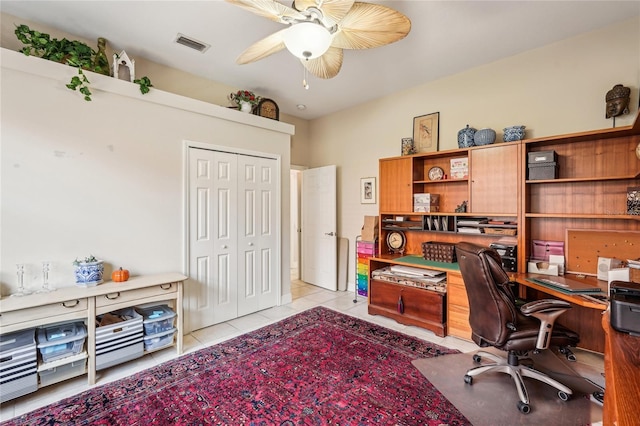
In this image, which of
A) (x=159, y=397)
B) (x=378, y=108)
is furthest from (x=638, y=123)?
(x=159, y=397)

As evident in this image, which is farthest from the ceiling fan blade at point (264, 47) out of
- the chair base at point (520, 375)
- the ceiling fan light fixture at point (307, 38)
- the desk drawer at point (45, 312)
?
the chair base at point (520, 375)

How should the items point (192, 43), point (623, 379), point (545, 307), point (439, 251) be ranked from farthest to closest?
point (439, 251), point (192, 43), point (545, 307), point (623, 379)

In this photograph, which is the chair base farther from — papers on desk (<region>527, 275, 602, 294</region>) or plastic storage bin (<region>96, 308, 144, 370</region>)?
plastic storage bin (<region>96, 308, 144, 370</region>)

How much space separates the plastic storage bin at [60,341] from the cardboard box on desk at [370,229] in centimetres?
321

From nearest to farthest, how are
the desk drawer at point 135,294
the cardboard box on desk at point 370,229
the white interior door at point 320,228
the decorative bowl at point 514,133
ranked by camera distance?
the desk drawer at point 135,294
the decorative bowl at point 514,133
the cardboard box on desk at point 370,229
the white interior door at point 320,228

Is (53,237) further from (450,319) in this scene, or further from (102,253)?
(450,319)

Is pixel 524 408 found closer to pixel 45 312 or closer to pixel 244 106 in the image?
pixel 45 312

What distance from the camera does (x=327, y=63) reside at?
2299 millimetres

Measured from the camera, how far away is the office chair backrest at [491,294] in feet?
6.53

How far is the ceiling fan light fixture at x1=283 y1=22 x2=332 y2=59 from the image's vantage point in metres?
1.66

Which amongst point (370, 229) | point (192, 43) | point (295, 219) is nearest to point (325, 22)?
point (192, 43)

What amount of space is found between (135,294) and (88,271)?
41cm

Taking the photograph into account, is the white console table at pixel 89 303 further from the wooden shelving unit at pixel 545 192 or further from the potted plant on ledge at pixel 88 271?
the wooden shelving unit at pixel 545 192

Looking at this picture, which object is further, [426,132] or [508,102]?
[426,132]
